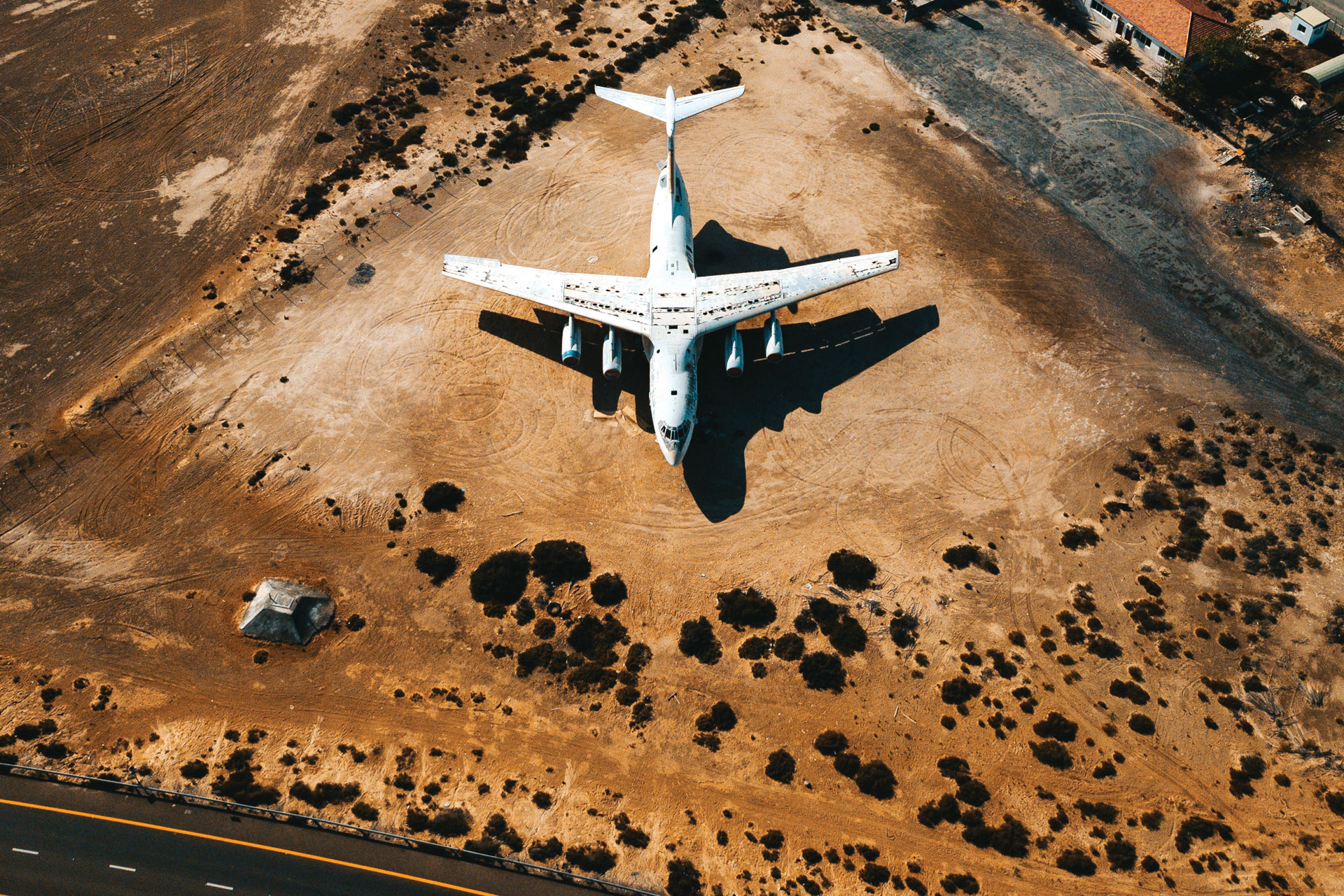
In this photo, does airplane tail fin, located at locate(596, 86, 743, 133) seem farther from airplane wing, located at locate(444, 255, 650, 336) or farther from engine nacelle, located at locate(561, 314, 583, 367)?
Answer: engine nacelle, located at locate(561, 314, 583, 367)

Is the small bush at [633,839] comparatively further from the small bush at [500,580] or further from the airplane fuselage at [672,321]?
the airplane fuselage at [672,321]

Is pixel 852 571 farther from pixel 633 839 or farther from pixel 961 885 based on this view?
pixel 633 839

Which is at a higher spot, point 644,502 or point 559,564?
point 644,502

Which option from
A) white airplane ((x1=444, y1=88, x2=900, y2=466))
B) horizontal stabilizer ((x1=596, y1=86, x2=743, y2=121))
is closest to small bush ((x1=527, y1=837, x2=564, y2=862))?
white airplane ((x1=444, y1=88, x2=900, y2=466))

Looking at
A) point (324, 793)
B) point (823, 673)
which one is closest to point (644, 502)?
point (823, 673)

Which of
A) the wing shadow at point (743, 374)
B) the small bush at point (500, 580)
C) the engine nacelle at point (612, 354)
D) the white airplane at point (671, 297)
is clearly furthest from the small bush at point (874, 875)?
the engine nacelle at point (612, 354)

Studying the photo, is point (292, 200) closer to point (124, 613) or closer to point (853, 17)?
point (124, 613)

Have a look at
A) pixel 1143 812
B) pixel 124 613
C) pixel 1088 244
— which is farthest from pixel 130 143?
pixel 1143 812
